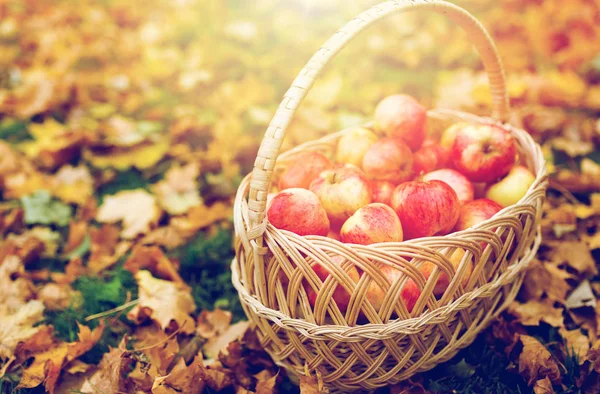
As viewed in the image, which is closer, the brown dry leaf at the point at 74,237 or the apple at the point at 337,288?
the apple at the point at 337,288

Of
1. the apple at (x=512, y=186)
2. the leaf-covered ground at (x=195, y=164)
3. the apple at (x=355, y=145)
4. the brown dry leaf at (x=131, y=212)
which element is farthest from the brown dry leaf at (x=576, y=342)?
the brown dry leaf at (x=131, y=212)

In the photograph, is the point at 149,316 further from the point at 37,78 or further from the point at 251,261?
the point at 37,78

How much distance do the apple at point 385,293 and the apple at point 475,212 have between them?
266mm

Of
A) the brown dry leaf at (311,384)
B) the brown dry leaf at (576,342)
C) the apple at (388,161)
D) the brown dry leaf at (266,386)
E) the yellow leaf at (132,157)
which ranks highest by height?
the apple at (388,161)

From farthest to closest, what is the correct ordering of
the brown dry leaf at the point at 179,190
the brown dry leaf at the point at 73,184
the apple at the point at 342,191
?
the brown dry leaf at the point at 73,184, the brown dry leaf at the point at 179,190, the apple at the point at 342,191

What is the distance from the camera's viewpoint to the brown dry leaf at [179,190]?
6.72 feet

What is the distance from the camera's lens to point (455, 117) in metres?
1.74

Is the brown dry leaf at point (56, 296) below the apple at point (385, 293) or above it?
below

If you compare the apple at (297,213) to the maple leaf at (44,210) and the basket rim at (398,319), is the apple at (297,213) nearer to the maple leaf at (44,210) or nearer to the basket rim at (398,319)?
the basket rim at (398,319)

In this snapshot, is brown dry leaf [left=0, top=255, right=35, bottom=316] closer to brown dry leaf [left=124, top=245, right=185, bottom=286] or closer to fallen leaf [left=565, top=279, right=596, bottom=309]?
brown dry leaf [left=124, top=245, right=185, bottom=286]

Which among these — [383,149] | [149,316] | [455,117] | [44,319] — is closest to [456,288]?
[383,149]

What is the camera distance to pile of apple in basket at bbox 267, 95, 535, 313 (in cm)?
124

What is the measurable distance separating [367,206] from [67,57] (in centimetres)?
252

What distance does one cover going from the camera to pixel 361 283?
43.8 inches
